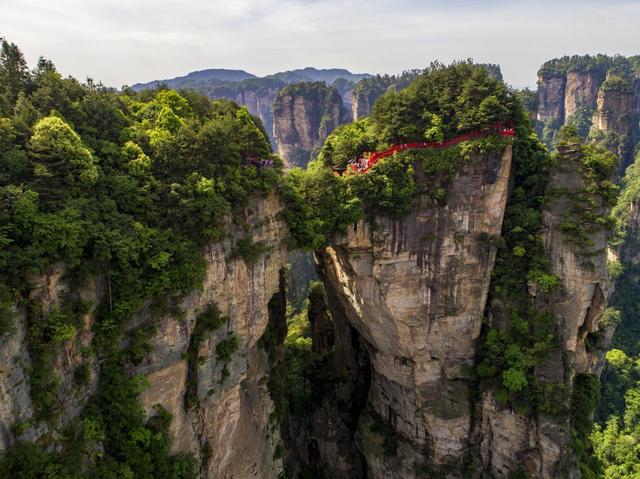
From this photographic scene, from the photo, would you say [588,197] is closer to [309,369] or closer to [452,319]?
[452,319]

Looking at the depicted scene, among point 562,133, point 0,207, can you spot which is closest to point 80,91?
point 0,207

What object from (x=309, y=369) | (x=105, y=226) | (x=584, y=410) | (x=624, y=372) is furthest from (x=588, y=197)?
(x=624, y=372)

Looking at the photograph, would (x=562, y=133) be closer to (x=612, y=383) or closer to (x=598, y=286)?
(x=598, y=286)

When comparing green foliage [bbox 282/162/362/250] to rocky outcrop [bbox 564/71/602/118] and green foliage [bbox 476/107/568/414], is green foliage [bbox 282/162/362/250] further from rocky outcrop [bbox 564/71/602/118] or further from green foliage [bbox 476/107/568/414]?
rocky outcrop [bbox 564/71/602/118]

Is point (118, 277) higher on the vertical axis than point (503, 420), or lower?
higher

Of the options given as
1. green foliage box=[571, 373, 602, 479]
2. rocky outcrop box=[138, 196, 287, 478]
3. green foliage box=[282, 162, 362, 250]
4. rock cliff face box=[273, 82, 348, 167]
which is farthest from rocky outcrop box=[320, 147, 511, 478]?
rock cliff face box=[273, 82, 348, 167]
